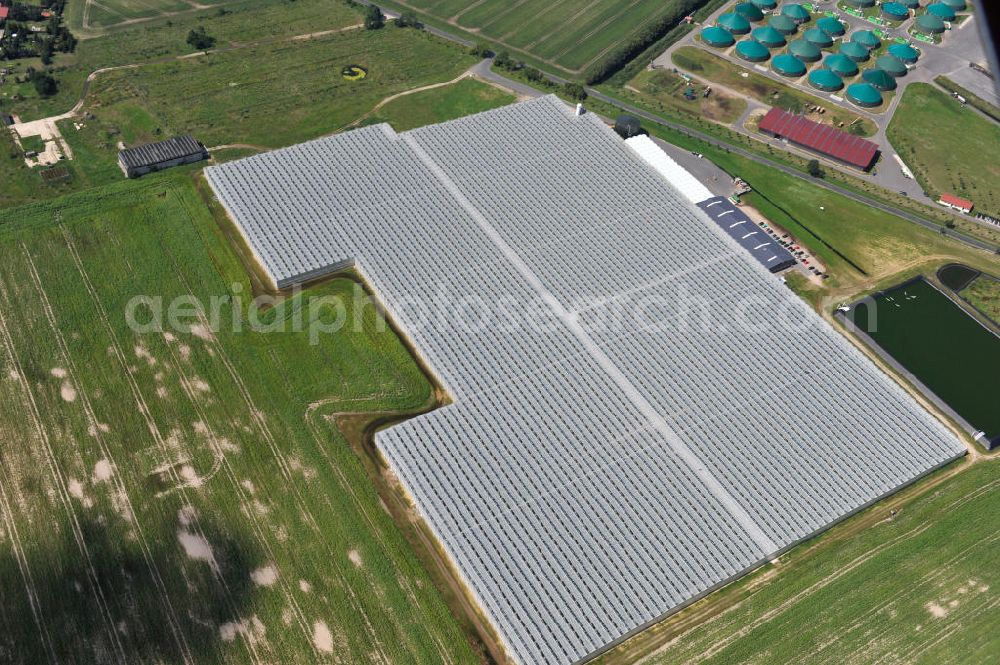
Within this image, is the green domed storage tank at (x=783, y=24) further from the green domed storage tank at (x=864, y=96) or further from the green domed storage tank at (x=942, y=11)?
the green domed storage tank at (x=942, y=11)

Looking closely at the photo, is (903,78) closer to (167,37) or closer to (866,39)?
(866,39)

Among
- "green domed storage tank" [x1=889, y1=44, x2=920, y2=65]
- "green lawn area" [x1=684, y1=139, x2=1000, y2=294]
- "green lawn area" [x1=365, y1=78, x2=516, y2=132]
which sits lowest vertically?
"green lawn area" [x1=365, y1=78, x2=516, y2=132]

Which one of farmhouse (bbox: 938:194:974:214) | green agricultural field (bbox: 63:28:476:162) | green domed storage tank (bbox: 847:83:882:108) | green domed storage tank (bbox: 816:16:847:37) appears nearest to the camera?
farmhouse (bbox: 938:194:974:214)

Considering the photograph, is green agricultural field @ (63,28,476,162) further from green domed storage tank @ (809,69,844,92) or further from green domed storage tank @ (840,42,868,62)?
green domed storage tank @ (840,42,868,62)

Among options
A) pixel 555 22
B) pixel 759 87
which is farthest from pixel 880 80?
pixel 555 22

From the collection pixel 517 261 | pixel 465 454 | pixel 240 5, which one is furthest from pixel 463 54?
pixel 465 454

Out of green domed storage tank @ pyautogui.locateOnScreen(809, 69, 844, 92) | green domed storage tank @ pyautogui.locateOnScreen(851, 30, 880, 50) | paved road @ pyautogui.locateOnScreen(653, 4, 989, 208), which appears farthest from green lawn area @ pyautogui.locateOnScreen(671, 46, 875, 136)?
green domed storage tank @ pyautogui.locateOnScreen(851, 30, 880, 50)

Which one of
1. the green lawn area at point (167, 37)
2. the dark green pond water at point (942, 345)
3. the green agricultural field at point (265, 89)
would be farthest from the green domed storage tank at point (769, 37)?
the green lawn area at point (167, 37)
